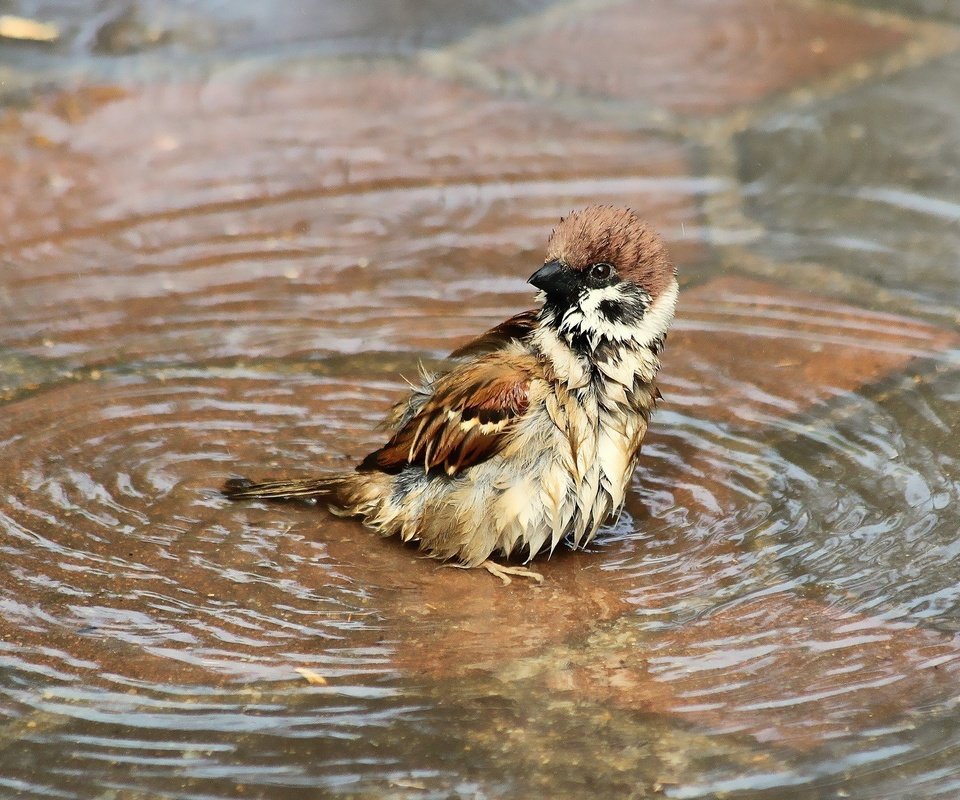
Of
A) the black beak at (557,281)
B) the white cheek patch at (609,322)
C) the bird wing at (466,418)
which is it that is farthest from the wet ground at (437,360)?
the black beak at (557,281)

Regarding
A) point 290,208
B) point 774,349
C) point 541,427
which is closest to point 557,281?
point 541,427

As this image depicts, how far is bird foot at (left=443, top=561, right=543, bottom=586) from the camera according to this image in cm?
375

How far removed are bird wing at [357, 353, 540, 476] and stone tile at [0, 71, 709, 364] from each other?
860 mm

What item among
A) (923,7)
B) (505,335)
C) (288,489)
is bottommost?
(288,489)

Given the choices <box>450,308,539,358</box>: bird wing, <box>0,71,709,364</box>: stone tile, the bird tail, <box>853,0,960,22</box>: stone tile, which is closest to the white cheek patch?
<box>450,308,539,358</box>: bird wing

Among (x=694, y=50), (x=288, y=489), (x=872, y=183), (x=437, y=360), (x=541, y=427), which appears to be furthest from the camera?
(x=694, y=50)

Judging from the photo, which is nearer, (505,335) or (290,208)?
(505,335)

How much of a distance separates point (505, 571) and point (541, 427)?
0.39 meters

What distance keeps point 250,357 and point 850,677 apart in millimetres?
2334

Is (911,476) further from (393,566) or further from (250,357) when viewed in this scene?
(250,357)

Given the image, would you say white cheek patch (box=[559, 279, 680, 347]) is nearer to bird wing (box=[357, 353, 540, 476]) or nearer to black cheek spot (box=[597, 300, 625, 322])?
black cheek spot (box=[597, 300, 625, 322])

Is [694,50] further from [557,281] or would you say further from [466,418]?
[466,418]

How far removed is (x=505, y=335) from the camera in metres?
4.00

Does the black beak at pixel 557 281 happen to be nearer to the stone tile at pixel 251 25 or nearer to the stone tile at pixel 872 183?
the stone tile at pixel 872 183
